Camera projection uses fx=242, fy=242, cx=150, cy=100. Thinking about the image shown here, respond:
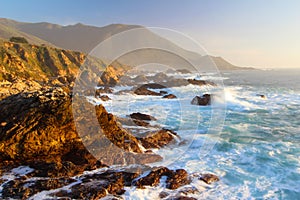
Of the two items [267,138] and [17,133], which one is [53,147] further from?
[267,138]

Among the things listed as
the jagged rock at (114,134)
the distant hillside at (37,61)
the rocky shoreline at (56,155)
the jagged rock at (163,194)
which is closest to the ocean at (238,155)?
the jagged rock at (163,194)

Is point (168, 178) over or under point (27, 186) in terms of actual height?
under

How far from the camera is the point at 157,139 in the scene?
1208cm

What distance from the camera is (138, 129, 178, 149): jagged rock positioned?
11.4 meters

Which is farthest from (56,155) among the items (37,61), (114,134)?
(37,61)

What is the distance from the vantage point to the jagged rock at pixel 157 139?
11.4 meters

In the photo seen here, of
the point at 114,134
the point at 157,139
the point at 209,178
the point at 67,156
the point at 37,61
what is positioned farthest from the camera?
the point at 37,61

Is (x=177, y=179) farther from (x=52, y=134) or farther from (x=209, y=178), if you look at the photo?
(x=52, y=134)

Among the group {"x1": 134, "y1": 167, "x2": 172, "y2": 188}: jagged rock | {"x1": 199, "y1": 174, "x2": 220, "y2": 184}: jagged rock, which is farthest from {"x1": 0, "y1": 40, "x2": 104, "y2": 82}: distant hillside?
{"x1": 199, "y1": 174, "x2": 220, "y2": 184}: jagged rock

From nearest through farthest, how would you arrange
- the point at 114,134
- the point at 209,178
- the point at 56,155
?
the point at 209,178
the point at 56,155
the point at 114,134

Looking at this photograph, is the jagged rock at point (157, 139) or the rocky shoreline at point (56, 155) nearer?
the rocky shoreline at point (56, 155)

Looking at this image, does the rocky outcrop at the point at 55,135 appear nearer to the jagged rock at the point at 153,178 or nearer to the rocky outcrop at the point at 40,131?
the rocky outcrop at the point at 40,131

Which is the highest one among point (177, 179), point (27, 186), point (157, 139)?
point (27, 186)

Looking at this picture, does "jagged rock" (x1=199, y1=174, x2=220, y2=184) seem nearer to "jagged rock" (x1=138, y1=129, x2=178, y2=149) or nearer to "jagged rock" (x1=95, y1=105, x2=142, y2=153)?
"jagged rock" (x1=95, y1=105, x2=142, y2=153)
